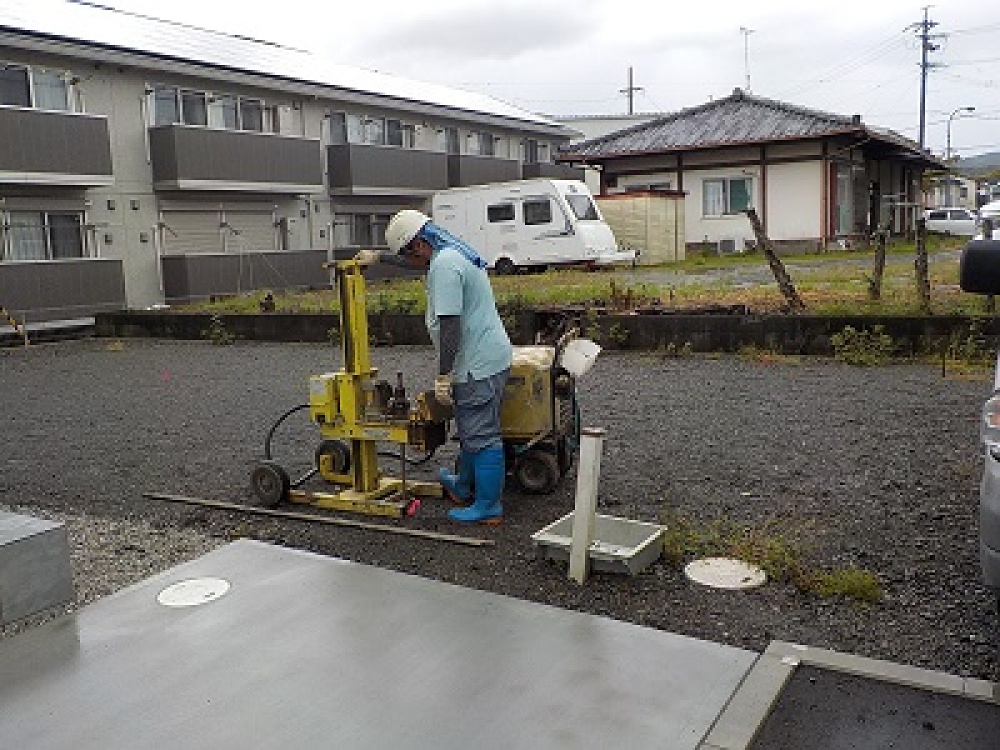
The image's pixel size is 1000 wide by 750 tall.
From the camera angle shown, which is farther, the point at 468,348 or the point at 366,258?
the point at 366,258

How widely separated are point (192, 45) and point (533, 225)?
920cm

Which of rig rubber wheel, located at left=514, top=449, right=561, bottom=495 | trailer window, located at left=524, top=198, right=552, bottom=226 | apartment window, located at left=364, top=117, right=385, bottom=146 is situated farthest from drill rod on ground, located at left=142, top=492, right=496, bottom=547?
apartment window, located at left=364, top=117, right=385, bottom=146

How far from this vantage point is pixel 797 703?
3.05 m

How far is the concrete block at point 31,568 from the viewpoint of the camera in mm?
3439

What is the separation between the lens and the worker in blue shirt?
4.80 meters

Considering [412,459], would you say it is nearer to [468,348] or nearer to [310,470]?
[310,470]

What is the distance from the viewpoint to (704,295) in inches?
520

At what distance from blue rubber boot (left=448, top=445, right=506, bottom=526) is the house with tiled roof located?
22.0 m

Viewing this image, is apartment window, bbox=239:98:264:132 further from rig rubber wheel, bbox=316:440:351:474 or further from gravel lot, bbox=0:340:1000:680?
rig rubber wheel, bbox=316:440:351:474

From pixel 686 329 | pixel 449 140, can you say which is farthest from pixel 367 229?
pixel 686 329

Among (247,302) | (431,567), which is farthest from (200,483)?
(247,302)

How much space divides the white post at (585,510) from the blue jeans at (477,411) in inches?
33.6

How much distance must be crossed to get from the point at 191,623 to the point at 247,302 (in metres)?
13.7

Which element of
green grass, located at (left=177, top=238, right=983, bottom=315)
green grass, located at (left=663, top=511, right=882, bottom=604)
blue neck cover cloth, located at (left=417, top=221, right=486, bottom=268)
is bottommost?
green grass, located at (left=663, top=511, right=882, bottom=604)
